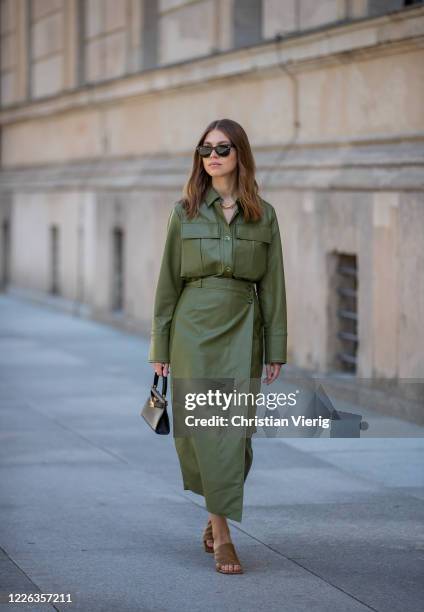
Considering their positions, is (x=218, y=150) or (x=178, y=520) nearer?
(x=218, y=150)

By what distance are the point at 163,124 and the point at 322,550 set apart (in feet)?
37.7

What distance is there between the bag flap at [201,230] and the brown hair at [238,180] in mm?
52

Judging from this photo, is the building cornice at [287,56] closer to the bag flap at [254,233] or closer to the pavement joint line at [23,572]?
the bag flap at [254,233]

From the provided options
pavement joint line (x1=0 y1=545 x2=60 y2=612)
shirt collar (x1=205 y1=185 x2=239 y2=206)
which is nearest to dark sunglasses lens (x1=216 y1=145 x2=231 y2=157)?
shirt collar (x1=205 y1=185 x2=239 y2=206)

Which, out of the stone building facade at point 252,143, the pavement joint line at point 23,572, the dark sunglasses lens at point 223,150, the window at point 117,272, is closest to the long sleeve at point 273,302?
the dark sunglasses lens at point 223,150

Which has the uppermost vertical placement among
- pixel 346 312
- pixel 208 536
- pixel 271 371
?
pixel 271 371

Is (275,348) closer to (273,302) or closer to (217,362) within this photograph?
(273,302)

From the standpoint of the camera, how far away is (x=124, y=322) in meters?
18.6

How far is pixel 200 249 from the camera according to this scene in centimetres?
665

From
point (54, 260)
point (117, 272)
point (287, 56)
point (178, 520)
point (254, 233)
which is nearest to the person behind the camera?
point (254, 233)

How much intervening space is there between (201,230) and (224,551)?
1423 millimetres

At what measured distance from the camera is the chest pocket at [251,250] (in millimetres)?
6648

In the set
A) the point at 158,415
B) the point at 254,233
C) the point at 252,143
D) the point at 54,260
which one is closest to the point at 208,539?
the point at 158,415

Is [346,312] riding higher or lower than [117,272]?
higher
